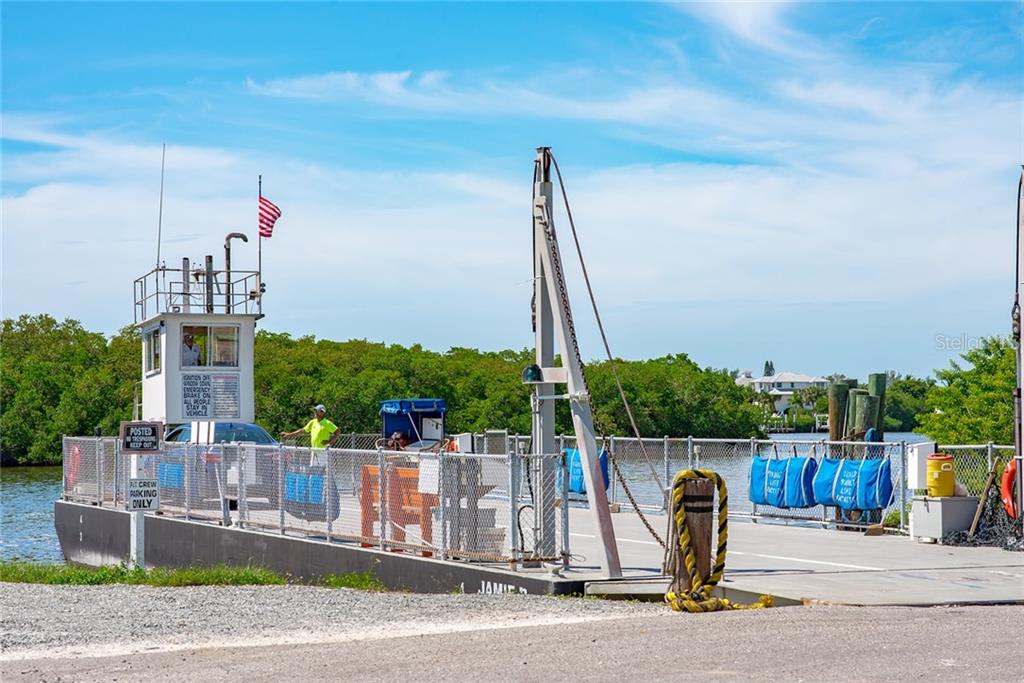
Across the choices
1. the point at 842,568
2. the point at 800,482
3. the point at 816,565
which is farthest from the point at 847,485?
the point at 842,568

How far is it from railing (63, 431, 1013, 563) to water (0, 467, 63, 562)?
8.73 feet

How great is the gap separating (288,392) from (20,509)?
164ft

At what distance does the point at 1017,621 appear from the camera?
1173 centimetres

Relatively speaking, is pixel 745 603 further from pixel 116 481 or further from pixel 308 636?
pixel 116 481

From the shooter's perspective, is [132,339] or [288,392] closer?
[288,392]

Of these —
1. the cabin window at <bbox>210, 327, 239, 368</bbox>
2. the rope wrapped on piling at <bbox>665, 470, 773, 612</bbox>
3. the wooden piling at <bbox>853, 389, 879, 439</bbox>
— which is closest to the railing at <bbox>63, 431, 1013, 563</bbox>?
the wooden piling at <bbox>853, 389, 879, 439</bbox>

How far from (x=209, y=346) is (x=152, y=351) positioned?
1896 millimetres

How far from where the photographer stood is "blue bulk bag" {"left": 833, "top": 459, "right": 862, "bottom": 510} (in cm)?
Answer: 2053

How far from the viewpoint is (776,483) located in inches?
872

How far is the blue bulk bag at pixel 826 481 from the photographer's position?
21.0 meters

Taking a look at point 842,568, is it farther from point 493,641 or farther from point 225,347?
point 225,347

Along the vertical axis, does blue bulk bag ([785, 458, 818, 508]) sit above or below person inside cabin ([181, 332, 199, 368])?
below

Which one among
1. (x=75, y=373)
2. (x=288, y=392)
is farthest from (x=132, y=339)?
(x=288, y=392)

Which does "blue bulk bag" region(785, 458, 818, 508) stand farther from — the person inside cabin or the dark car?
the person inside cabin
